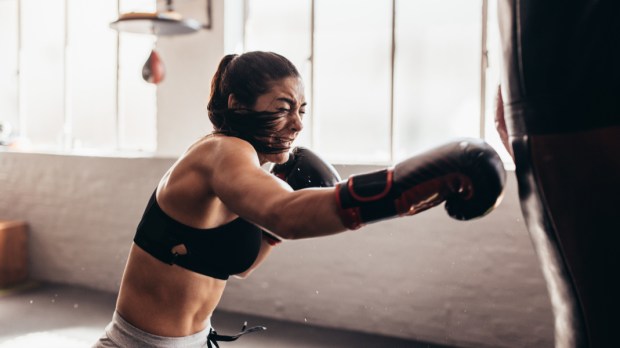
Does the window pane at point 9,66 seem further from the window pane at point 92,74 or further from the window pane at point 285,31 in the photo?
the window pane at point 285,31

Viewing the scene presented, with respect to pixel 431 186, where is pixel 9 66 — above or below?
above

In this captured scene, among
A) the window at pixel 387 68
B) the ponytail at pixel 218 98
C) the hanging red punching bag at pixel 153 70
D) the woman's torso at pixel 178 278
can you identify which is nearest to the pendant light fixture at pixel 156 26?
the hanging red punching bag at pixel 153 70

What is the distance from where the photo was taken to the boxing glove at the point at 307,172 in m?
1.69

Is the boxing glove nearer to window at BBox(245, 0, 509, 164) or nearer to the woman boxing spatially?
the woman boxing

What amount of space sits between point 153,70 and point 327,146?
1.30 meters

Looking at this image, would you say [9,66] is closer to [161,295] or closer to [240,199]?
[161,295]

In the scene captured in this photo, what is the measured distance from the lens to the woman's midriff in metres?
1.34

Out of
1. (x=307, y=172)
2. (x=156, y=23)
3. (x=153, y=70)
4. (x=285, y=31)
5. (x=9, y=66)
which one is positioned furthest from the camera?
(x=9, y=66)

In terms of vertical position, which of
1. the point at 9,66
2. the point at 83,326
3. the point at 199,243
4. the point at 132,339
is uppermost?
the point at 9,66

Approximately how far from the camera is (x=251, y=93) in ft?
4.13

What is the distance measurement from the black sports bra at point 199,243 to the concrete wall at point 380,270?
7.13 ft

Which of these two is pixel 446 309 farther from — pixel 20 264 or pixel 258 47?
pixel 20 264

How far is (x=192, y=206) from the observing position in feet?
4.06

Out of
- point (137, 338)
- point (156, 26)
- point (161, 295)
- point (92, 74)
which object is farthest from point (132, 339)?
point (92, 74)
